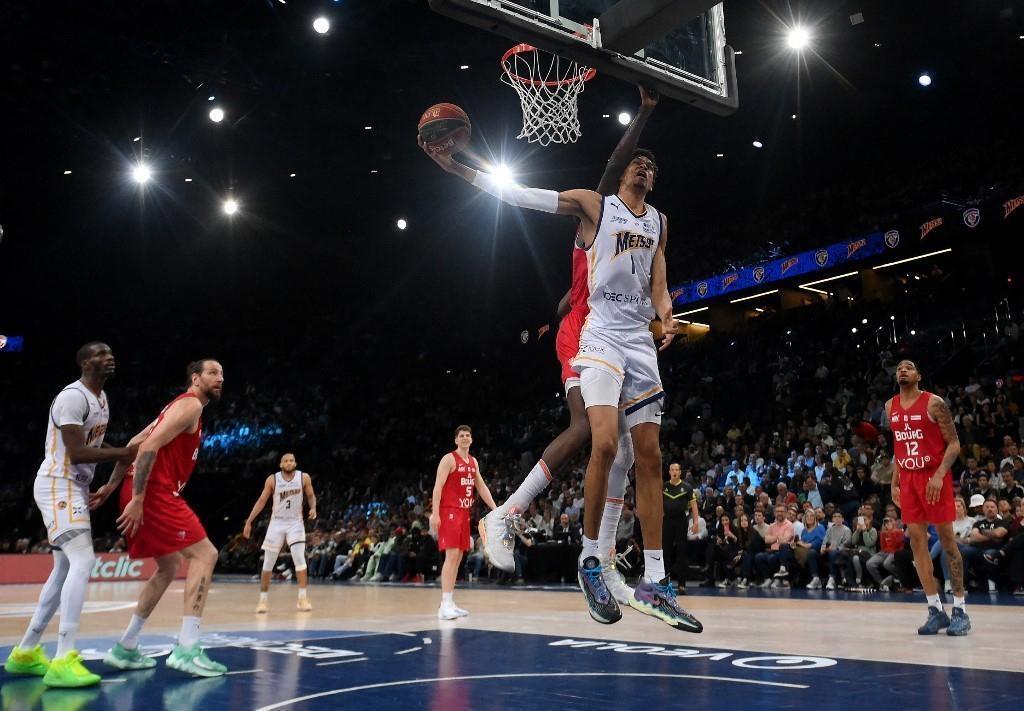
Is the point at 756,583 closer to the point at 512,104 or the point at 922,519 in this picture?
the point at 922,519

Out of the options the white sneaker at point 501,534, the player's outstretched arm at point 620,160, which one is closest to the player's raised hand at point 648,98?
the player's outstretched arm at point 620,160

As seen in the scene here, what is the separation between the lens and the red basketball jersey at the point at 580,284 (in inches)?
183

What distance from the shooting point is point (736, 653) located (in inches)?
208

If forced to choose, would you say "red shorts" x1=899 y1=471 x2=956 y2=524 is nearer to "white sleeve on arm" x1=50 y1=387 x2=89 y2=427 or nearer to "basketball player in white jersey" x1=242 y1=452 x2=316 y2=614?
"white sleeve on arm" x1=50 y1=387 x2=89 y2=427

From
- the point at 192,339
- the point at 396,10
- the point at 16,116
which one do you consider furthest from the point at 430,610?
the point at 192,339

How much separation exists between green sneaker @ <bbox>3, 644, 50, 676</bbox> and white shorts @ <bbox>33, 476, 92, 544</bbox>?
0.67m

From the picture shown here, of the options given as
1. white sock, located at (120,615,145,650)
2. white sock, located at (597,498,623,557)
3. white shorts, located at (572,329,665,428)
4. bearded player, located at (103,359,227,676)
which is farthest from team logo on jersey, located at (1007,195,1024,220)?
white sock, located at (120,615,145,650)

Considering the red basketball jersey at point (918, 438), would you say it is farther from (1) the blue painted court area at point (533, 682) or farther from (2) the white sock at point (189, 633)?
(2) the white sock at point (189, 633)

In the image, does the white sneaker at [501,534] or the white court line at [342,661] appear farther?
the white court line at [342,661]

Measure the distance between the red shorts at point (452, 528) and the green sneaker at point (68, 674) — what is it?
4.93 meters

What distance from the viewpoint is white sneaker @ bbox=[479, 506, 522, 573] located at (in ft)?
14.0

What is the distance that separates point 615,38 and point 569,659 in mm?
4103

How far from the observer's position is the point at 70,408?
5.14 meters

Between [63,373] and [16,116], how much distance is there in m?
14.1
